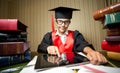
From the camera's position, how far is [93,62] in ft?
2.19

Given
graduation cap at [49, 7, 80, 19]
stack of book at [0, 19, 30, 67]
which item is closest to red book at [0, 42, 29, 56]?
stack of book at [0, 19, 30, 67]

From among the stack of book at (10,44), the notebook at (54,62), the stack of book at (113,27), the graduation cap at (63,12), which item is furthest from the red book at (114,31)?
the graduation cap at (63,12)

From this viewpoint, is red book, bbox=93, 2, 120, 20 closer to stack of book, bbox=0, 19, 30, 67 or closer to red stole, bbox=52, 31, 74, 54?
stack of book, bbox=0, 19, 30, 67

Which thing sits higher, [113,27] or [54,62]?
[113,27]

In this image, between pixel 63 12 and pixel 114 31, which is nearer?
pixel 114 31

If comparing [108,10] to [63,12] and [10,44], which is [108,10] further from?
[63,12]

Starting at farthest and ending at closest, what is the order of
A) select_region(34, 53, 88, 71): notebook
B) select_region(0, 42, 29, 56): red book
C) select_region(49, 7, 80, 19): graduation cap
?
select_region(49, 7, 80, 19): graduation cap < select_region(0, 42, 29, 56): red book < select_region(34, 53, 88, 71): notebook

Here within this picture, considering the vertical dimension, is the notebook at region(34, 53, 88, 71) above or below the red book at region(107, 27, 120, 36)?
below

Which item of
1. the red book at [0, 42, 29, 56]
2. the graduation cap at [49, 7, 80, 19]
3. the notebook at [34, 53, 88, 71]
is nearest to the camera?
the notebook at [34, 53, 88, 71]

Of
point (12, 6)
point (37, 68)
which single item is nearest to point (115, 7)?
point (37, 68)

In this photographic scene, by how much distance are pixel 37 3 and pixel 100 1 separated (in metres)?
1.01

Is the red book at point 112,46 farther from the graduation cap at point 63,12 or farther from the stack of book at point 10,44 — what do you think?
the graduation cap at point 63,12

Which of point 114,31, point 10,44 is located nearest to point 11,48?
point 10,44

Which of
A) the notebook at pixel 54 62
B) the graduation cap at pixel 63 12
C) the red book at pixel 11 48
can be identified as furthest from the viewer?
the graduation cap at pixel 63 12
